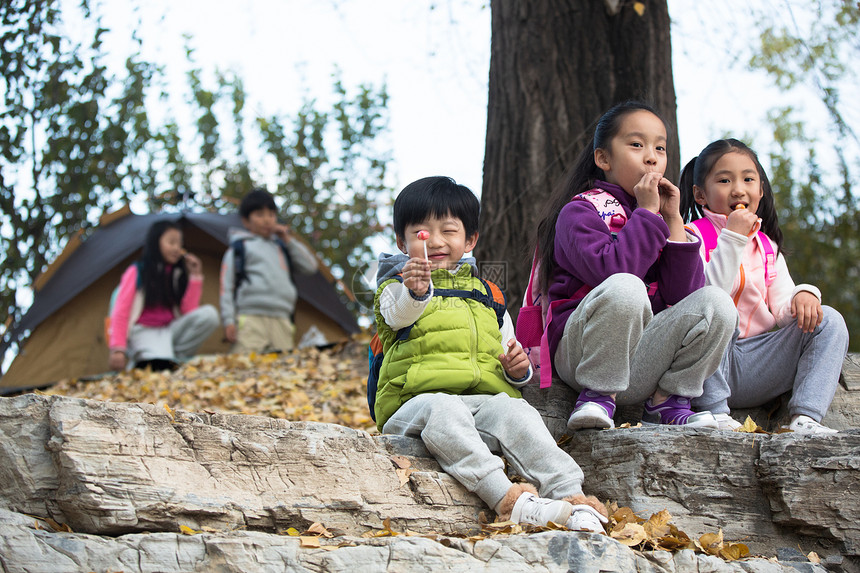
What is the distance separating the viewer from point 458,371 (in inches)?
125

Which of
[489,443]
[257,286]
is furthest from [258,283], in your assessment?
[489,443]

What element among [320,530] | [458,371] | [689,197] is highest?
[689,197]

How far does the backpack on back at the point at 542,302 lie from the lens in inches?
136

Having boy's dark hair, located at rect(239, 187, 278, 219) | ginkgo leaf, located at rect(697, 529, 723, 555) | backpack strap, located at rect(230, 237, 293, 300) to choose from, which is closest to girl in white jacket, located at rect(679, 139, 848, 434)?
ginkgo leaf, located at rect(697, 529, 723, 555)

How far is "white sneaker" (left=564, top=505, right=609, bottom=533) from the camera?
102 inches

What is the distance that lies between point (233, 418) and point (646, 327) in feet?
5.05

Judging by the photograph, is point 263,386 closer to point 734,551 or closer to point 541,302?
point 541,302

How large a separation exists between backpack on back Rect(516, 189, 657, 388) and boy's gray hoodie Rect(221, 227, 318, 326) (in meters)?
4.92

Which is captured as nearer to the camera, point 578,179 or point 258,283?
point 578,179

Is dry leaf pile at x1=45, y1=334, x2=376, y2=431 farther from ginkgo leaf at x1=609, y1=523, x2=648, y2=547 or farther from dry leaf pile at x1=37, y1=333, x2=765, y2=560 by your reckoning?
ginkgo leaf at x1=609, y1=523, x2=648, y2=547

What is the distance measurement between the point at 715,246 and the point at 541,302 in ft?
2.41

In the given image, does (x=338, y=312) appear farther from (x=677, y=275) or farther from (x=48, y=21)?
(x=677, y=275)

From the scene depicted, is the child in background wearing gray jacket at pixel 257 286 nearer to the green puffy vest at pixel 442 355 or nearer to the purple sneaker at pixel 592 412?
the green puffy vest at pixel 442 355

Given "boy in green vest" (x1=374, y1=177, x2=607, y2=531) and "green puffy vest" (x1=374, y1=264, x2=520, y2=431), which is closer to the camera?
"boy in green vest" (x1=374, y1=177, x2=607, y2=531)
